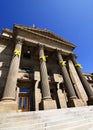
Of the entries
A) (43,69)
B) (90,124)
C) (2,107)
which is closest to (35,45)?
(43,69)

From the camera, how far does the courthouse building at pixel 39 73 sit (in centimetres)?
1127

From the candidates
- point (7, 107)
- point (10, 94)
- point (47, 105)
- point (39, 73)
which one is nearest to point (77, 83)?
point (39, 73)

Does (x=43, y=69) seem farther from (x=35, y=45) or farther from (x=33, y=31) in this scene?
(x=33, y=31)

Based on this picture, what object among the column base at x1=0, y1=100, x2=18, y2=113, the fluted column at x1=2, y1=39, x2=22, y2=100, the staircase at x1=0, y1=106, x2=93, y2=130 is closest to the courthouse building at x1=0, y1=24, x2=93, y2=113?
the fluted column at x1=2, y1=39, x2=22, y2=100

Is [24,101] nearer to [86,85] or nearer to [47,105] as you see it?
[47,105]

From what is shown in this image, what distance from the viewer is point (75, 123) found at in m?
5.55

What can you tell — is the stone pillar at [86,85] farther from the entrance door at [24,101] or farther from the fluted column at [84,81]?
the entrance door at [24,101]

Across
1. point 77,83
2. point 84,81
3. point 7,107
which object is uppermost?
point 77,83

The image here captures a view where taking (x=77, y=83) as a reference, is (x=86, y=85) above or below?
below

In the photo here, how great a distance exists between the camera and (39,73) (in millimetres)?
15391

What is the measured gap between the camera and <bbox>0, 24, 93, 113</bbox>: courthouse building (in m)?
11.3

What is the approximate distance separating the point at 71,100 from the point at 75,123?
616cm

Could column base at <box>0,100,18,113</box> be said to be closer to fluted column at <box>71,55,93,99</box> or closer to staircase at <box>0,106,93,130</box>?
staircase at <box>0,106,93,130</box>

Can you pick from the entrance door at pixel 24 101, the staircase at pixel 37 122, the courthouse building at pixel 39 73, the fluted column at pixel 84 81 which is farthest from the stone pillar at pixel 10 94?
the fluted column at pixel 84 81
